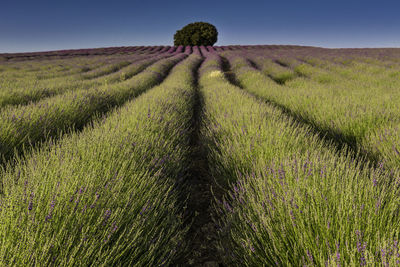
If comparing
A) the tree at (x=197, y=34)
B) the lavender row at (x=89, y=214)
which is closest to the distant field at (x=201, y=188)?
the lavender row at (x=89, y=214)

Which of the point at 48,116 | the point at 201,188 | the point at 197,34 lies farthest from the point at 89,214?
the point at 197,34

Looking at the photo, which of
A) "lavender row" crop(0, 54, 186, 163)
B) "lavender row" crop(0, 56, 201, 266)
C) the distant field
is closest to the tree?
"lavender row" crop(0, 54, 186, 163)

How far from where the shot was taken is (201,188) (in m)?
2.49

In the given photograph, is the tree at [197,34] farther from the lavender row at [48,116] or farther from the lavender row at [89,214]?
the lavender row at [89,214]

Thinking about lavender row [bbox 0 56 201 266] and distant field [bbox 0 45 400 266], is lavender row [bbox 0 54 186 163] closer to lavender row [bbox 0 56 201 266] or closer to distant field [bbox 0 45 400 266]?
distant field [bbox 0 45 400 266]

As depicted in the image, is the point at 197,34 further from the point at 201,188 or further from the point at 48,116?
the point at 201,188

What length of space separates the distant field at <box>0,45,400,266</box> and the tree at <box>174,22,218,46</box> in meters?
42.3

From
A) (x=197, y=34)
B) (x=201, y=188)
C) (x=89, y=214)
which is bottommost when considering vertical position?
(x=201, y=188)

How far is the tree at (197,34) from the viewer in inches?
1710

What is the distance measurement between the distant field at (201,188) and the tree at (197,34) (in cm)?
4228

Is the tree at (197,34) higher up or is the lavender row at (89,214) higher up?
the tree at (197,34)

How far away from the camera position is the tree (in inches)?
1710

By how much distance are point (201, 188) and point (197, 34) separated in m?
44.9

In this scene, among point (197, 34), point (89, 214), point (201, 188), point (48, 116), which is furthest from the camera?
point (197, 34)
